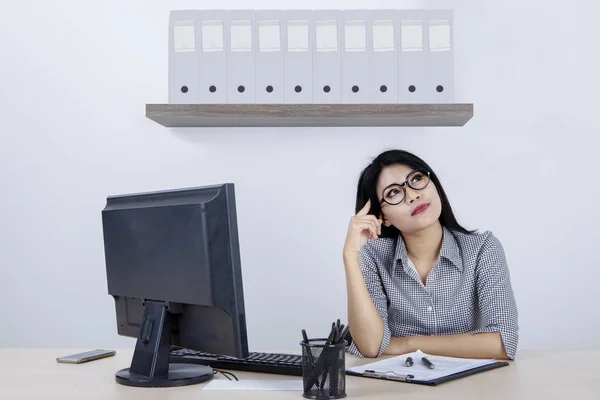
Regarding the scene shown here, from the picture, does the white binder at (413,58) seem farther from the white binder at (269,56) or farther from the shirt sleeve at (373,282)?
the shirt sleeve at (373,282)

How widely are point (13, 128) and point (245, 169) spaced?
3.29 ft

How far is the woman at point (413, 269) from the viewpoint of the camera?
80.1 inches

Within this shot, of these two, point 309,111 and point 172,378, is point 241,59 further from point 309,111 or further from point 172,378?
point 172,378

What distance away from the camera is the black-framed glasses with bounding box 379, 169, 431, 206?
224cm

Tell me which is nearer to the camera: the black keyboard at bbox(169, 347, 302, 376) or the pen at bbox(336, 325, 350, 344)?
the pen at bbox(336, 325, 350, 344)

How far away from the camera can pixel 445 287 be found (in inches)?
87.5

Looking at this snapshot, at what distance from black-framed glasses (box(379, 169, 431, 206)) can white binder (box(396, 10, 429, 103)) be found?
17.7 inches

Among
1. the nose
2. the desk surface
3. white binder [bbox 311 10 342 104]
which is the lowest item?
the desk surface

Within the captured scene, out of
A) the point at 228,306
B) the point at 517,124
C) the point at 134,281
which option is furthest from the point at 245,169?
the point at 228,306

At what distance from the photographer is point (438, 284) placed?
2.23 m

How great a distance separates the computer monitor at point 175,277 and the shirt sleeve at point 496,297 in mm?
845

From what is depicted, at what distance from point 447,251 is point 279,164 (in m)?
0.93

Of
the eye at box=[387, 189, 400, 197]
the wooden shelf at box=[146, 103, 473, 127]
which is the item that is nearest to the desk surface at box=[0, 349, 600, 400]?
the eye at box=[387, 189, 400, 197]

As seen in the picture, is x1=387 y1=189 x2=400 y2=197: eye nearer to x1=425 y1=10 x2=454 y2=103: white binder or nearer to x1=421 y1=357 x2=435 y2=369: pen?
x1=425 y1=10 x2=454 y2=103: white binder
